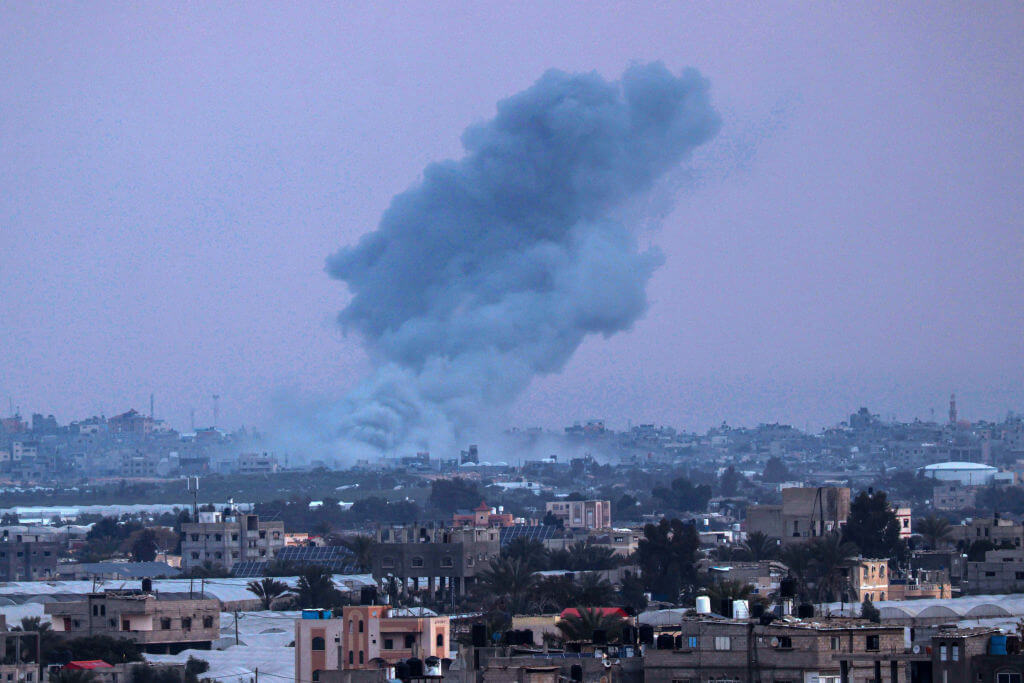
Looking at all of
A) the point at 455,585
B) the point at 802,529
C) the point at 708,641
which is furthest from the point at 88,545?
the point at 708,641

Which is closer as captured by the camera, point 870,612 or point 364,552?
point 870,612

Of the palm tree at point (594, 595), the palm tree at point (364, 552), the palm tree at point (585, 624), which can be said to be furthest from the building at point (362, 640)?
the palm tree at point (364, 552)

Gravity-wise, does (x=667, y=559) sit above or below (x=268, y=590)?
above

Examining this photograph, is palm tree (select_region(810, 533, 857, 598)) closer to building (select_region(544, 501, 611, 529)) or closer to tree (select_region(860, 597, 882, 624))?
tree (select_region(860, 597, 882, 624))

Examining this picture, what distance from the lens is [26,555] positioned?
80688mm

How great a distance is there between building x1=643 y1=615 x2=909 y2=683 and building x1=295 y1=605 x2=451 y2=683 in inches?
412

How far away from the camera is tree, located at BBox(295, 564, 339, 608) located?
49.2 meters

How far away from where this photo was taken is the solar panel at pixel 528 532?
246ft

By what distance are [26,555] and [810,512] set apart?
27.4 metres

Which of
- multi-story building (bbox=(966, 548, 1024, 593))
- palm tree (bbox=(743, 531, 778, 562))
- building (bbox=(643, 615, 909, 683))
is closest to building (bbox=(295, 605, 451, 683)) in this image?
building (bbox=(643, 615, 909, 683))

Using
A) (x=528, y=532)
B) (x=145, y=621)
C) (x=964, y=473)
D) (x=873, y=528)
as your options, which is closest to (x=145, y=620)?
(x=145, y=621)

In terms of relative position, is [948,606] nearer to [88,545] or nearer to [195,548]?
[195,548]

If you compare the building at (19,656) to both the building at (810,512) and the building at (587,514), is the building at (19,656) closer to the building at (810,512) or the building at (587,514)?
the building at (810,512)

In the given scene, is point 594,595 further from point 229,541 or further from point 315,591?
point 229,541
